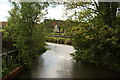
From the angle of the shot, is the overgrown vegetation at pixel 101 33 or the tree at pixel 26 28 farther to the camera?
the tree at pixel 26 28

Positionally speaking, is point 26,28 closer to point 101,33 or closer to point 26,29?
point 26,29


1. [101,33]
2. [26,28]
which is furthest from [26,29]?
[101,33]

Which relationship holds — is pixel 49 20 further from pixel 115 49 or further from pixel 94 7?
pixel 115 49

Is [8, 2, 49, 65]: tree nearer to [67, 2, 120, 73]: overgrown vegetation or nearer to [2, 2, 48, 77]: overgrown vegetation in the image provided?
[2, 2, 48, 77]: overgrown vegetation

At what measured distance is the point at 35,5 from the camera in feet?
15.3

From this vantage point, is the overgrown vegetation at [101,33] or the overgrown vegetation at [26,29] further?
the overgrown vegetation at [26,29]

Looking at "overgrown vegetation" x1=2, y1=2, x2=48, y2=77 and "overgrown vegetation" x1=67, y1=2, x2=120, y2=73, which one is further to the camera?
"overgrown vegetation" x1=2, y1=2, x2=48, y2=77

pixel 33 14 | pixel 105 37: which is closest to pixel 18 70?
pixel 33 14

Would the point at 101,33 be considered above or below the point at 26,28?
below

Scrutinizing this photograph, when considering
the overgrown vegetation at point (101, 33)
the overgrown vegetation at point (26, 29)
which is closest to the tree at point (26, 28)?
the overgrown vegetation at point (26, 29)

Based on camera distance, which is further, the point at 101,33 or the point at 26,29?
the point at 26,29

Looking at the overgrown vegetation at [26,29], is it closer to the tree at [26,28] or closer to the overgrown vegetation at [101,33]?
the tree at [26,28]

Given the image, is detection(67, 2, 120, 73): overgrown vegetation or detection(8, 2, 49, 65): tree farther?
detection(8, 2, 49, 65): tree

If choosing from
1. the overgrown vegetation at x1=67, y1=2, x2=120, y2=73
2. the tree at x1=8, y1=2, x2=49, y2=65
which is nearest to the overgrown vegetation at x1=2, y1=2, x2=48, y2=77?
the tree at x1=8, y1=2, x2=49, y2=65
